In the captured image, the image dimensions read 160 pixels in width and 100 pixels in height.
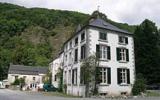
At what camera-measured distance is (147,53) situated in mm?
48344

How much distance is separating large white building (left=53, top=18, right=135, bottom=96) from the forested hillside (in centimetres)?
7407

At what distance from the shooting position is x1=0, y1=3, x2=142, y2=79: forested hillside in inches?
4382

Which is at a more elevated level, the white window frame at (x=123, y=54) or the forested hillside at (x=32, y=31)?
the forested hillside at (x=32, y=31)

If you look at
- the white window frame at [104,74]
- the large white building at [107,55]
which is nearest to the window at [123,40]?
the large white building at [107,55]

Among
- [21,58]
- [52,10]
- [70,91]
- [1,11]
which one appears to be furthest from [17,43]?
[70,91]

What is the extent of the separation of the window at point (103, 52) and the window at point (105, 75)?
4.64 ft

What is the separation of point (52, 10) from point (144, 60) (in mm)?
112159

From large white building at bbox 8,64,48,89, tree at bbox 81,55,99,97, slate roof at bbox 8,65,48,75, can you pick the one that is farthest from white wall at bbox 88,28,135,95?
slate roof at bbox 8,65,48,75

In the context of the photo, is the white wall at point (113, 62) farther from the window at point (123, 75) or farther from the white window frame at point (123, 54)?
the white window frame at point (123, 54)

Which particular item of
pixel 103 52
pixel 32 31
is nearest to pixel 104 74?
pixel 103 52

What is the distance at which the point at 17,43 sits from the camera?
125000 millimetres

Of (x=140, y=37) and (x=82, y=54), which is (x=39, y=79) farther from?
(x=82, y=54)

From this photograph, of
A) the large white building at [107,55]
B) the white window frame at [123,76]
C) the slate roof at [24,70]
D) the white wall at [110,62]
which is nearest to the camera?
the white wall at [110,62]

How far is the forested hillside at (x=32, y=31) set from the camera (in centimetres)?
11131
